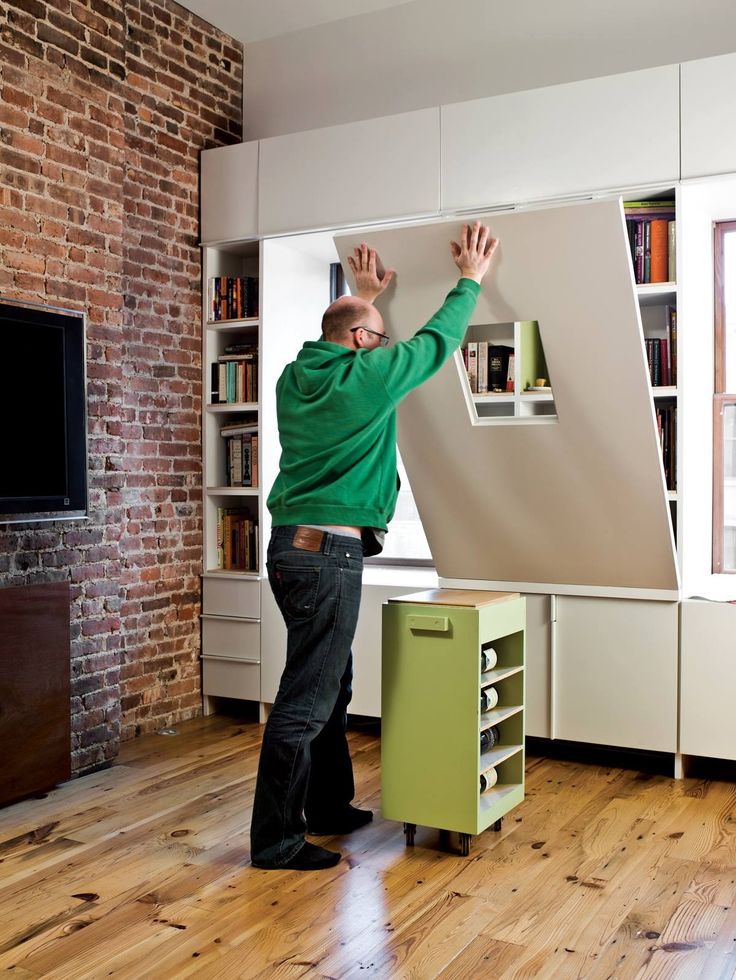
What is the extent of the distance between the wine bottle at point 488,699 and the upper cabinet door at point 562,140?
2.00 metres

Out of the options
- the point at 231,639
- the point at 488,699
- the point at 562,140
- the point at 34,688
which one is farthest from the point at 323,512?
the point at 231,639

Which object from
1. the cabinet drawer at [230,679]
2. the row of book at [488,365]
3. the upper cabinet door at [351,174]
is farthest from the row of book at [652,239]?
the cabinet drawer at [230,679]

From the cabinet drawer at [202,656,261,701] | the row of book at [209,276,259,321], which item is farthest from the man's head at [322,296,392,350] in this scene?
the cabinet drawer at [202,656,261,701]

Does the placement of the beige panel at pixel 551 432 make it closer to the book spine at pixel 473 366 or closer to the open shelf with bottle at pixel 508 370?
the open shelf with bottle at pixel 508 370

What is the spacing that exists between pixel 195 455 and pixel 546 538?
188 centimetres

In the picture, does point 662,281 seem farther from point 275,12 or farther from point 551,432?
point 275,12

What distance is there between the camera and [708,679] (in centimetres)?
383

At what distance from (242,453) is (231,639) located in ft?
3.01

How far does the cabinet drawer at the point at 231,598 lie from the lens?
4.80m

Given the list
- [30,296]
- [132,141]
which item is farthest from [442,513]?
[132,141]

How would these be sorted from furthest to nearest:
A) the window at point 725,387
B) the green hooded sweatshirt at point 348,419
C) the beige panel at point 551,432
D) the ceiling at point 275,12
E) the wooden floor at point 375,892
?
the ceiling at point 275,12 → the window at point 725,387 → the beige panel at point 551,432 → the green hooded sweatshirt at point 348,419 → the wooden floor at point 375,892

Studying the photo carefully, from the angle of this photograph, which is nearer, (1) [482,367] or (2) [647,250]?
(1) [482,367]

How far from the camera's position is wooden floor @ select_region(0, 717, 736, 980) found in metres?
2.40

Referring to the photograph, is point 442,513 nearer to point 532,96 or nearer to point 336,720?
point 336,720
